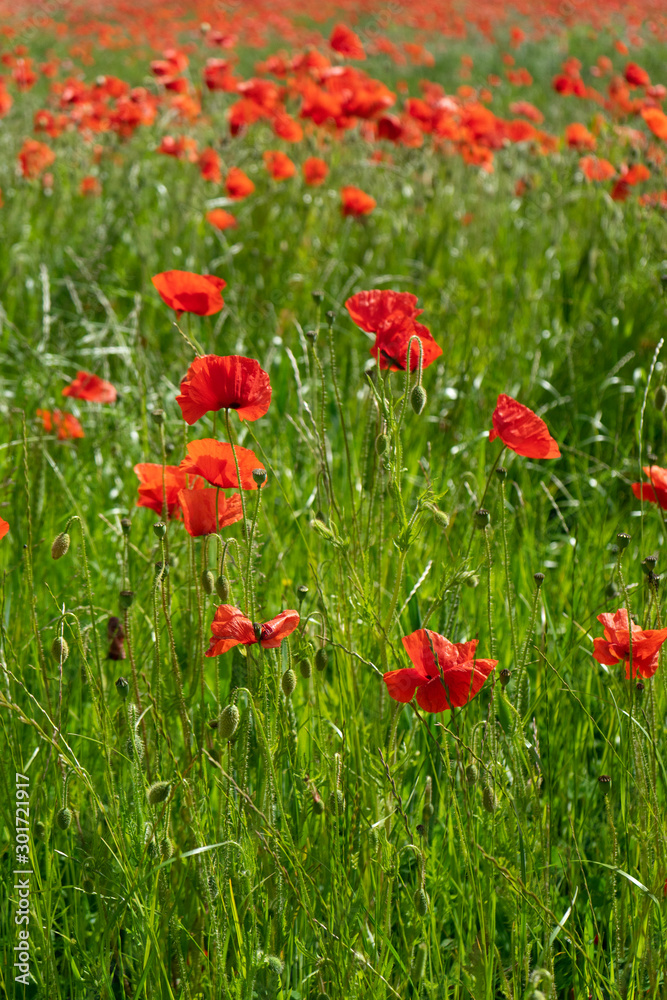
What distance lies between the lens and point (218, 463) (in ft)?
4.29

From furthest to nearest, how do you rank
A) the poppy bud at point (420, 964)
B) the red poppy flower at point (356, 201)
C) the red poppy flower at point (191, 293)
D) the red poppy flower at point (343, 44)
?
the red poppy flower at point (343, 44), the red poppy flower at point (356, 201), the red poppy flower at point (191, 293), the poppy bud at point (420, 964)

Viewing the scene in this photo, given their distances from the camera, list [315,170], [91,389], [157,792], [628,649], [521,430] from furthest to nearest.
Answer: [315,170], [91,389], [521,430], [628,649], [157,792]

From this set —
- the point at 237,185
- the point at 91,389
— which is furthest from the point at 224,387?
the point at 237,185

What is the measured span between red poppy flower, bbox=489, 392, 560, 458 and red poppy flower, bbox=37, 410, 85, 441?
1.34 meters

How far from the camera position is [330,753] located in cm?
139

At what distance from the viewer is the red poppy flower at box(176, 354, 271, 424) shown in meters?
1.25

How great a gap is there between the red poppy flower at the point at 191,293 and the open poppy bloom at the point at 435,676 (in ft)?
2.42

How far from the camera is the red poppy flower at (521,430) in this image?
1.33 meters

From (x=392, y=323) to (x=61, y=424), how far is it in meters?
1.22

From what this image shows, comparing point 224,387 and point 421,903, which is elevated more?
point 224,387

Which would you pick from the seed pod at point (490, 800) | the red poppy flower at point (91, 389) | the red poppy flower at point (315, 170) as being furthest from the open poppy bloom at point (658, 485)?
the red poppy flower at point (315, 170)

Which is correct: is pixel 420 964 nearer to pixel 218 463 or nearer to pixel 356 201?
pixel 218 463

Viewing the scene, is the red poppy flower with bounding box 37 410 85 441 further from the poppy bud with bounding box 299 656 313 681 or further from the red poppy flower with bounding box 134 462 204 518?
the poppy bud with bounding box 299 656 313 681

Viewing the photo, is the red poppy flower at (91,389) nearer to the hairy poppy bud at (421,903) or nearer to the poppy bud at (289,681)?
the poppy bud at (289,681)
